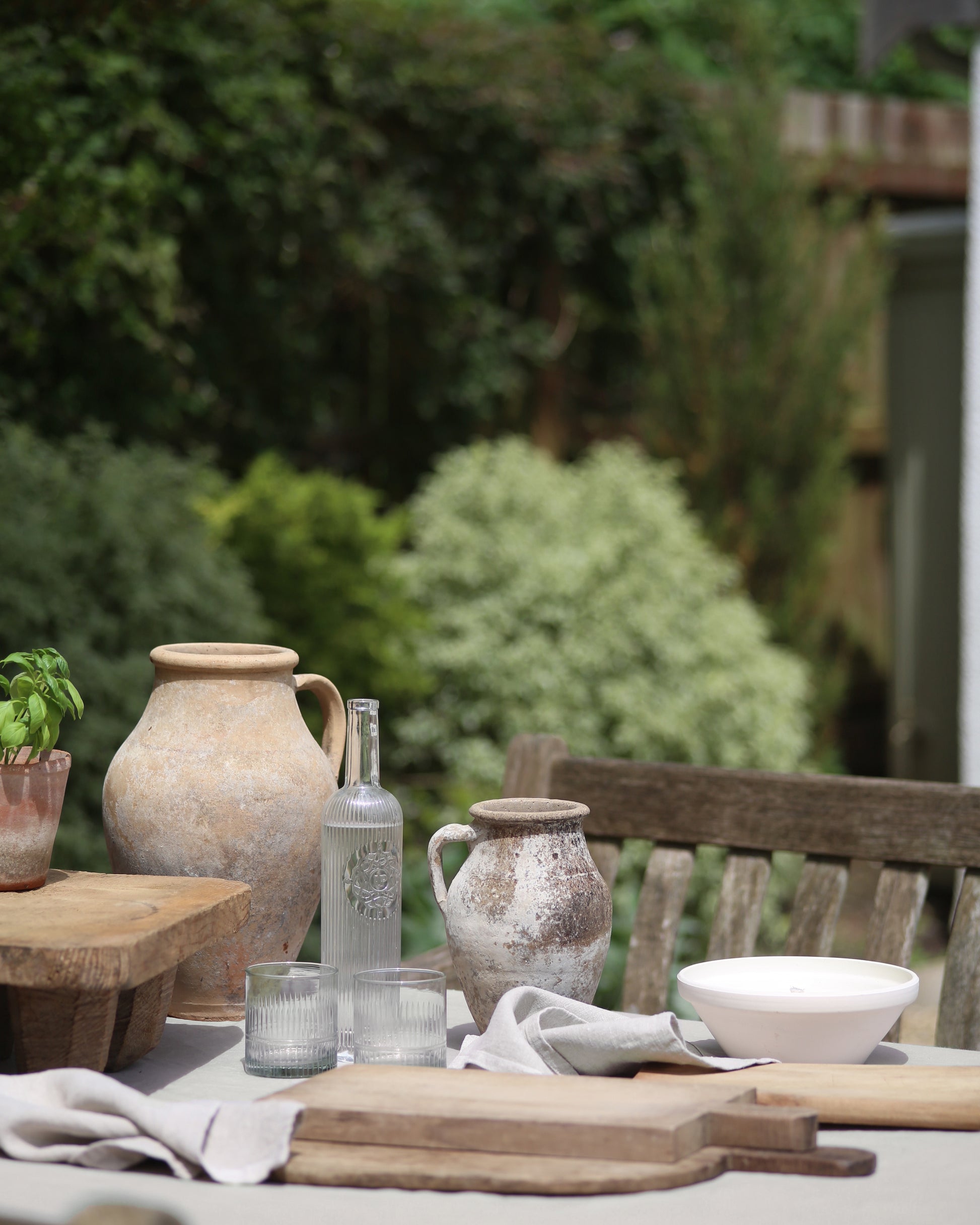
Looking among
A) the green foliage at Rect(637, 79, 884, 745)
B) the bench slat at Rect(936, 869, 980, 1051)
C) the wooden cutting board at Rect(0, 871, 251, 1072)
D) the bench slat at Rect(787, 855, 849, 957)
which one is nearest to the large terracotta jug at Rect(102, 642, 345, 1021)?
the wooden cutting board at Rect(0, 871, 251, 1072)

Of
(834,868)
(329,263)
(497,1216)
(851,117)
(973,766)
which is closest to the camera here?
(497,1216)

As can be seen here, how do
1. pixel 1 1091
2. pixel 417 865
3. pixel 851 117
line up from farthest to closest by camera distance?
pixel 851 117
pixel 417 865
pixel 1 1091

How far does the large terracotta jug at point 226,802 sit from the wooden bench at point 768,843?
1.03 ft

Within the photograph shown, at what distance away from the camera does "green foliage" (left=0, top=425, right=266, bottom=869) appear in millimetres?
3016

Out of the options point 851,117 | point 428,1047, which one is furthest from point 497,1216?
point 851,117

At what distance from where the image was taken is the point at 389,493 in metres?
5.39

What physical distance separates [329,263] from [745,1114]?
4.15m

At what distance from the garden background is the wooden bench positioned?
54.0 inches

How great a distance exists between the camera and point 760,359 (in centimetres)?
519

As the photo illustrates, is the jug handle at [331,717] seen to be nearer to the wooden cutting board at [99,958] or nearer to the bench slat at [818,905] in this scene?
the wooden cutting board at [99,958]

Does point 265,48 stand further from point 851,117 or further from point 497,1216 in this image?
point 497,1216

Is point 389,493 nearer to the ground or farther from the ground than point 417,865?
farther from the ground

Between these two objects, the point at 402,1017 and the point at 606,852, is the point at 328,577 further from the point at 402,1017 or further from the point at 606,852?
the point at 402,1017

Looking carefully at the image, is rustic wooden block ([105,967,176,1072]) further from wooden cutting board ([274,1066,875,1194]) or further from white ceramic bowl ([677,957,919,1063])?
white ceramic bowl ([677,957,919,1063])
